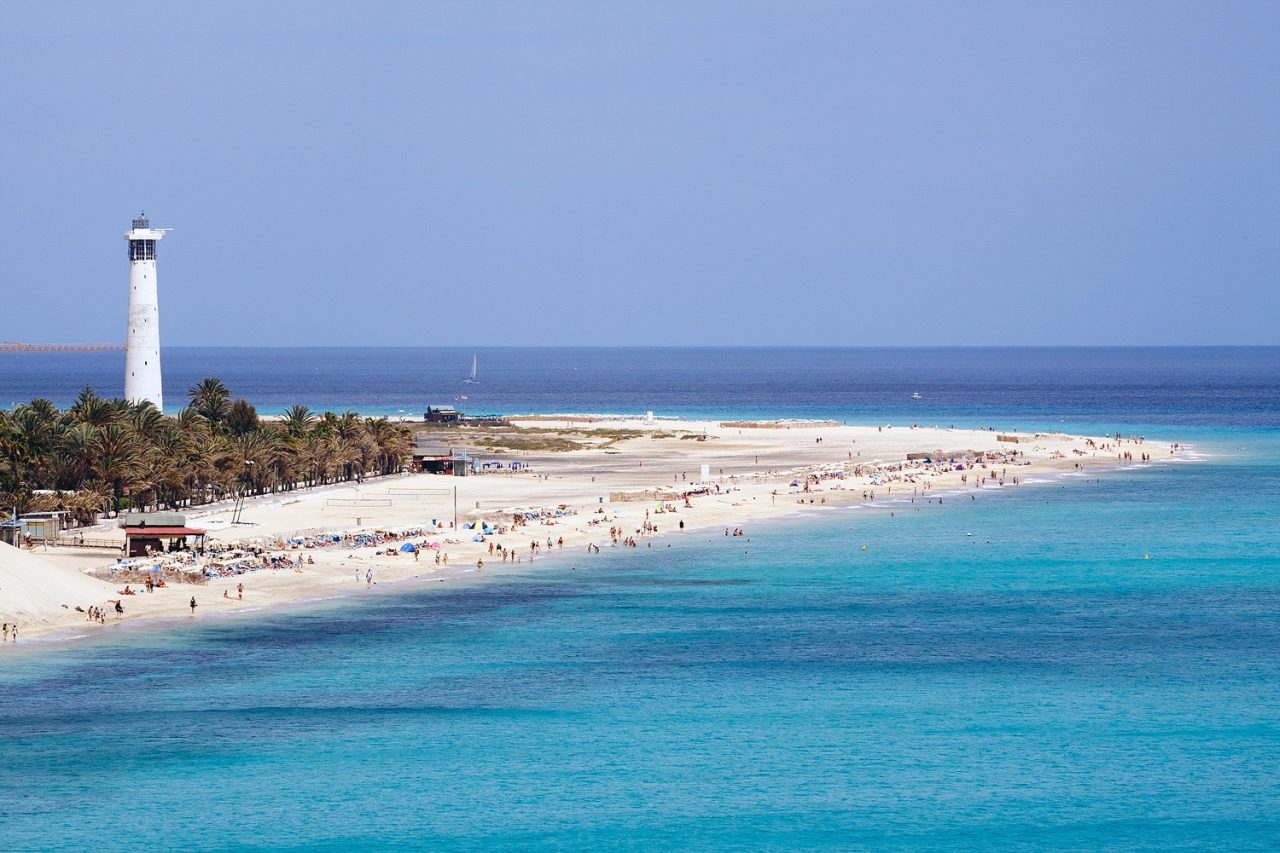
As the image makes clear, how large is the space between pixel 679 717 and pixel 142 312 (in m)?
69.8

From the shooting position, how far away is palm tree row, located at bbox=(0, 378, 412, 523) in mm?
73312

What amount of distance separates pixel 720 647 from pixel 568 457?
75562 millimetres

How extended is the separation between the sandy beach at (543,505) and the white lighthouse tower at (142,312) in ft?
54.1

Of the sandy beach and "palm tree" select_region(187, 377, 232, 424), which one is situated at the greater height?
"palm tree" select_region(187, 377, 232, 424)

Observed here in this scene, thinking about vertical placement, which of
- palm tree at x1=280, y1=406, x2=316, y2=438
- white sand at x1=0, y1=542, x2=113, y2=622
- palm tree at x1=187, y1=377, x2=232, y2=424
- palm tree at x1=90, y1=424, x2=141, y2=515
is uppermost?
palm tree at x1=187, y1=377, x2=232, y2=424

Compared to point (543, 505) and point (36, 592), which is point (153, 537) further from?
point (543, 505)

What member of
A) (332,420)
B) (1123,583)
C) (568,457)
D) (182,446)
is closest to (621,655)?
(1123,583)

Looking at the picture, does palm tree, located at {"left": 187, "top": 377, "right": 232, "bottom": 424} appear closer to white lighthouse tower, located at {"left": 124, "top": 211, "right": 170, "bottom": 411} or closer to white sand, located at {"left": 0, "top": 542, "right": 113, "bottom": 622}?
white lighthouse tower, located at {"left": 124, "top": 211, "right": 170, "bottom": 411}

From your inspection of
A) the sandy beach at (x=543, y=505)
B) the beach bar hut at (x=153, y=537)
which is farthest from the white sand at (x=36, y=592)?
the beach bar hut at (x=153, y=537)

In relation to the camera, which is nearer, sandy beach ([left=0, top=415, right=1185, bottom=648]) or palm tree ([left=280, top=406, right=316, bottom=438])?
sandy beach ([left=0, top=415, right=1185, bottom=648])

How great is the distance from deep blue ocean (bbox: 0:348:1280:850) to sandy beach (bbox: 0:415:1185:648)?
12.0ft

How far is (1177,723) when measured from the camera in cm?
4234

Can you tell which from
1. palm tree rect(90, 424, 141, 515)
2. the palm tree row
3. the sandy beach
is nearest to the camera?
the sandy beach

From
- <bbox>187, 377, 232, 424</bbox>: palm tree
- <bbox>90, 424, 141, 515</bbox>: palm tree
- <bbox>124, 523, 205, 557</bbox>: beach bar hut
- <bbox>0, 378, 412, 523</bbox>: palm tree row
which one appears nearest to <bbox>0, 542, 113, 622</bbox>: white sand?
<bbox>124, 523, 205, 557</bbox>: beach bar hut
